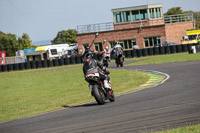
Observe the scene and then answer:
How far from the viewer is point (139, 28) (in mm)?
53312

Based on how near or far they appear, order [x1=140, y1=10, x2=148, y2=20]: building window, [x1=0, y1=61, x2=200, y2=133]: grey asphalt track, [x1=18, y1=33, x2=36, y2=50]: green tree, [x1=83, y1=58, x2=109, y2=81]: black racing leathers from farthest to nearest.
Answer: [x1=18, y1=33, x2=36, y2=50]: green tree
[x1=140, y1=10, x2=148, y2=20]: building window
[x1=83, y1=58, x2=109, y2=81]: black racing leathers
[x1=0, y1=61, x2=200, y2=133]: grey asphalt track

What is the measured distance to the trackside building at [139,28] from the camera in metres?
52.5

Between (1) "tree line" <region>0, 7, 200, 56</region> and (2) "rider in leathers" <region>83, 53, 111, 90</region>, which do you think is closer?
(2) "rider in leathers" <region>83, 53, 111, 90</region>

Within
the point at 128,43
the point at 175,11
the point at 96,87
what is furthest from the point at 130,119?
the point at 175,11

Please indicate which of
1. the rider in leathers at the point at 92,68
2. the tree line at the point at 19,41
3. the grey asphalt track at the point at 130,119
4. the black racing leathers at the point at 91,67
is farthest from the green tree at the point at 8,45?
the grey asphalt track at the point at 130,119

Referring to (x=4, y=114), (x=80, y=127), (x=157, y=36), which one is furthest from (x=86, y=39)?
(x=80, y=127)

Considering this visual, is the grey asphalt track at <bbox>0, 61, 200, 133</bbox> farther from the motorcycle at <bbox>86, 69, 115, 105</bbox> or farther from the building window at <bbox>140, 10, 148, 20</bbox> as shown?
the building window at <bbox>140, 10, 148, 20</bbox>

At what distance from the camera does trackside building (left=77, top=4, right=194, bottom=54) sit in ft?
172

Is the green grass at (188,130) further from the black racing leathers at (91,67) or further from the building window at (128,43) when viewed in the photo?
the building window at (128,43)

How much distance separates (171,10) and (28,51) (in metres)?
57.9

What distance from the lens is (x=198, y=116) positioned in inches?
273

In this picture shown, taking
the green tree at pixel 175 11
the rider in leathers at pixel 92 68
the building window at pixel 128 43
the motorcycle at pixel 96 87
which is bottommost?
the motorcycle at pixel 96 87

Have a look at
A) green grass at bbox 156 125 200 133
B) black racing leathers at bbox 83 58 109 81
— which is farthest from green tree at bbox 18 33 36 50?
green grass at bbox 156 125 200 133

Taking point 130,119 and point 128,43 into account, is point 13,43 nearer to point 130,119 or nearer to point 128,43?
point 128,43
